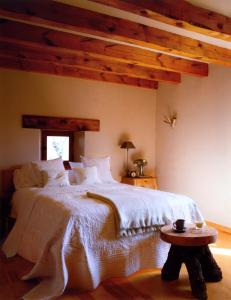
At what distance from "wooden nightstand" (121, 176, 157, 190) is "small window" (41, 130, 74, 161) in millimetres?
1057

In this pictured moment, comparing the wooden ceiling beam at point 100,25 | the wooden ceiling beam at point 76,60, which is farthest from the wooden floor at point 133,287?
the wooden ceiling beam at point 76,60

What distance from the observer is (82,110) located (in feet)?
17.2

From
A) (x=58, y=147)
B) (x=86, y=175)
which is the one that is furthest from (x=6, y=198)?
(x=58, y=147)

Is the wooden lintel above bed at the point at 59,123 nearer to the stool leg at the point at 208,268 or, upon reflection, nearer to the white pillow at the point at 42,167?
the white pillow at the point at 42,167

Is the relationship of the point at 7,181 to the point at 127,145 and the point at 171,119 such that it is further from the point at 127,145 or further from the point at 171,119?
the point at 171,119

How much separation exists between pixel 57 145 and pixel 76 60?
156 centimetres

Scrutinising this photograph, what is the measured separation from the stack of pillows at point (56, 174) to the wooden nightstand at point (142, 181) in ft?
2.46

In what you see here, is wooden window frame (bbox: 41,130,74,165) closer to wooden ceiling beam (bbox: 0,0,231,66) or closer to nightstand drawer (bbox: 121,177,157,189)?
nightstand drawer (bbox: 121,177,157,189)

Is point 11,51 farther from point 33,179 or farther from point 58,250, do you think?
point 58,250

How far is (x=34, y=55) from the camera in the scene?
4.18m

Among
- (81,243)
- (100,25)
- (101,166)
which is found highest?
(100,25)

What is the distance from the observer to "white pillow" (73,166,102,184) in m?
4.42

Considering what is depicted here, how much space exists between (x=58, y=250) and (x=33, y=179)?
182 cm

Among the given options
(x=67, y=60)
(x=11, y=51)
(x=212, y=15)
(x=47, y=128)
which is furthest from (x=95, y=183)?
(x=212, y=15)
